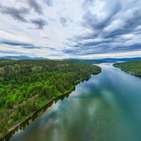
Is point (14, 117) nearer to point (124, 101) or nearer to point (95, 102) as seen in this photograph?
point (95, 102)

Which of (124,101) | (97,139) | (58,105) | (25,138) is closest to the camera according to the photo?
(97,139)

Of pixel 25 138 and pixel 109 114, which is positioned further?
pixel 109 114

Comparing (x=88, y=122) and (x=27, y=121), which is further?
(x=27, y=121)

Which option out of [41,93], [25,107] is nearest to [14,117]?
[25,107]

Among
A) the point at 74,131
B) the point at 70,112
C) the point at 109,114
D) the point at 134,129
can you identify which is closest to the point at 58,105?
the point at 70,112

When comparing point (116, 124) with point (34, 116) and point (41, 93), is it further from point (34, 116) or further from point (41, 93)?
point (41, 93)

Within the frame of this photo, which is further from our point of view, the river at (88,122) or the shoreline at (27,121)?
the shoreline at (27,121)

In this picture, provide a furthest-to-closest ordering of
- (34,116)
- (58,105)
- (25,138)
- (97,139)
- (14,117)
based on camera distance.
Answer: (58,105) → (34,116) → (14,117) → (25,138) → (97,139)

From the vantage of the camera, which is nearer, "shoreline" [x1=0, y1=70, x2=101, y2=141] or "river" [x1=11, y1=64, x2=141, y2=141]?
"river" [x1=11, y1=64, x2=141, y2=141]

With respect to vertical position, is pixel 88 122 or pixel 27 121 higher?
pixel 88 122
